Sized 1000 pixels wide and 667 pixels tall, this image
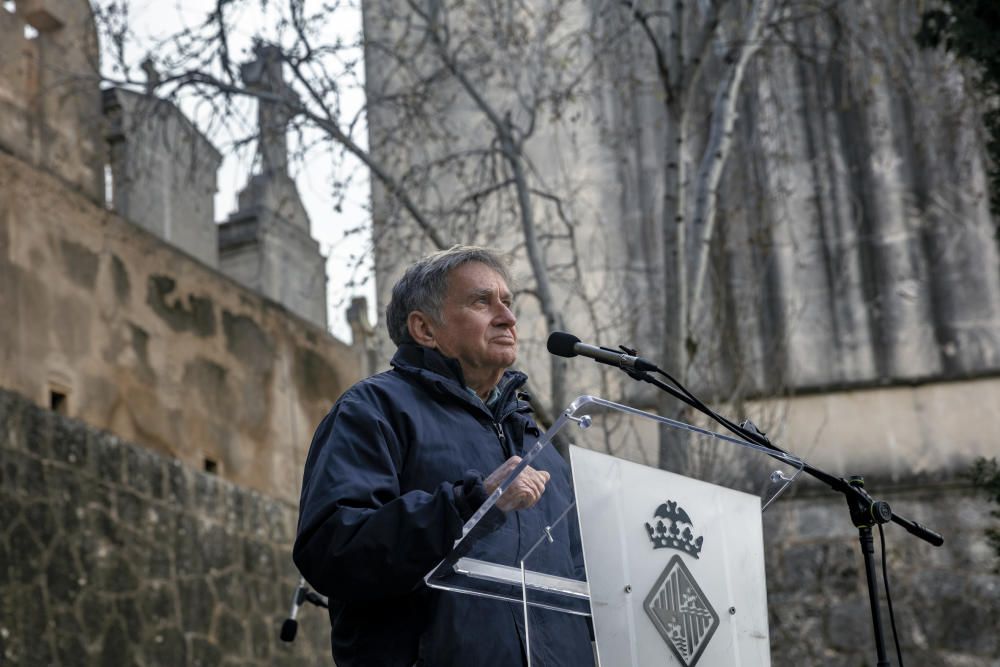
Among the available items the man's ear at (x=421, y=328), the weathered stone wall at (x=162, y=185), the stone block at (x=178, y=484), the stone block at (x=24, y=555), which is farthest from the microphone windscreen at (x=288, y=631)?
the weathered stone wall at (x=162, y=185)

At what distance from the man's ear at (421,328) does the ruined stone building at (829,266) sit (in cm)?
734

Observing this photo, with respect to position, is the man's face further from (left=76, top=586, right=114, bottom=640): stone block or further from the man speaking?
(left=76, top=586, right=114, bottom=640): stone block

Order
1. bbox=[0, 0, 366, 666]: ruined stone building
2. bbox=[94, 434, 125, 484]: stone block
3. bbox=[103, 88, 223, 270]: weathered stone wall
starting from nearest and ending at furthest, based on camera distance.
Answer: bbox=[0, 0, 366, 666]: ruined stone building → bbox=[94, 434, 125, 484]: stone block → bbox=[103, 88, 223, 270]: weathered stone wall

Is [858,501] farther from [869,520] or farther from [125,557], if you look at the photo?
[125,557]

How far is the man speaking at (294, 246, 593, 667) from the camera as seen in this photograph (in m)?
2.95

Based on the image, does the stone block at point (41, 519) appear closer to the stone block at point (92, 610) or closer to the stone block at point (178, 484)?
the stone block at point (92, 610)

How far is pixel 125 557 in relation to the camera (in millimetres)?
8656

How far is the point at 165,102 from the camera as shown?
30.1 ft

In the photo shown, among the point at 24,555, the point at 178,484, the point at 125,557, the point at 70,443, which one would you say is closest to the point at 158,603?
the point at 125,557

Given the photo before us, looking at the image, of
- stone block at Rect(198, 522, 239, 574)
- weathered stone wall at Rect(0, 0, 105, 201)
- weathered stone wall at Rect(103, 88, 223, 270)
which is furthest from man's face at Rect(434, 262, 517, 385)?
weathered stone wall at Rect(103, 88, 223, 270)

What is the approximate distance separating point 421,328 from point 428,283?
11cm

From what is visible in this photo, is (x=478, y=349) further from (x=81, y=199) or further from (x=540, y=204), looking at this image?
(x=540, y=204)

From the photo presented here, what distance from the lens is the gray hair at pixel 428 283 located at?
3580 mm

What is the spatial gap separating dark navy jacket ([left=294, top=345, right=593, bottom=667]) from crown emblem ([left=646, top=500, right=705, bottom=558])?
25 cm
